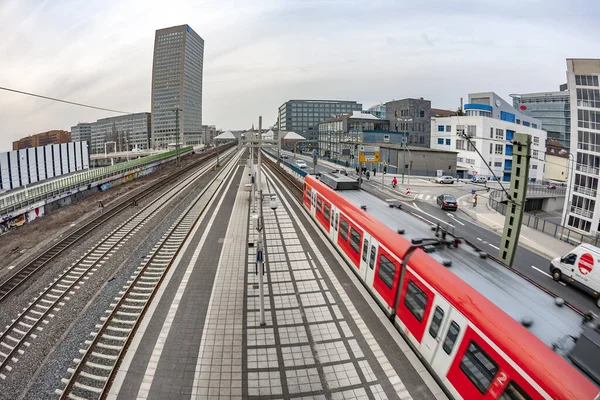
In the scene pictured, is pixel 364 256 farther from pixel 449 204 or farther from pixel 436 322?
pixel 449 204

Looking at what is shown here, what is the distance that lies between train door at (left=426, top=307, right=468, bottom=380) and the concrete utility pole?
12.9 feet

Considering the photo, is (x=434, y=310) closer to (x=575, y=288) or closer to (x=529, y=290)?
(x=529, y=290)

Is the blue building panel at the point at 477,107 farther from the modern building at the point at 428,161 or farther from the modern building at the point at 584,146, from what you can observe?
the modern building at the point at 584,146

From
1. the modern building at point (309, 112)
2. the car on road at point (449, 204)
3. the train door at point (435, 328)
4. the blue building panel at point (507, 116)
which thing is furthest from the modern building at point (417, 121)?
the modern building at point (309, 112)

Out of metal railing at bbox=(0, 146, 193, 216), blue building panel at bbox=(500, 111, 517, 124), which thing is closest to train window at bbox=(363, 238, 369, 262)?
metal railing at bbox=(0, 146, 193, 216)

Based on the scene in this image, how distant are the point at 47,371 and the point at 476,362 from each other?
11119 mm

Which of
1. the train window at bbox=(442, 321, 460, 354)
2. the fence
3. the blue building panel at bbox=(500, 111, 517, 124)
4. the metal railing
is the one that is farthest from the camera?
the blue building panel at bbox=(500, 111, 517, 124)

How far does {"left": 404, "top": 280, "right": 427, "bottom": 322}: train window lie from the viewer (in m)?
9.04

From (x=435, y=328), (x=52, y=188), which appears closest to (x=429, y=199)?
(x=435, y=328)

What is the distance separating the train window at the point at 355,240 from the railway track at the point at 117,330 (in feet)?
27.9

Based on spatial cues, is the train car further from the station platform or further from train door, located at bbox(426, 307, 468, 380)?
the station platform

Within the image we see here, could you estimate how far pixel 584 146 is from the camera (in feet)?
106

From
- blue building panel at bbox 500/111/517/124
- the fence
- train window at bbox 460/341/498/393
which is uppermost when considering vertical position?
blue building panel at bbox 500/111/517/124

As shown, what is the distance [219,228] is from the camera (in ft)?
75.5
